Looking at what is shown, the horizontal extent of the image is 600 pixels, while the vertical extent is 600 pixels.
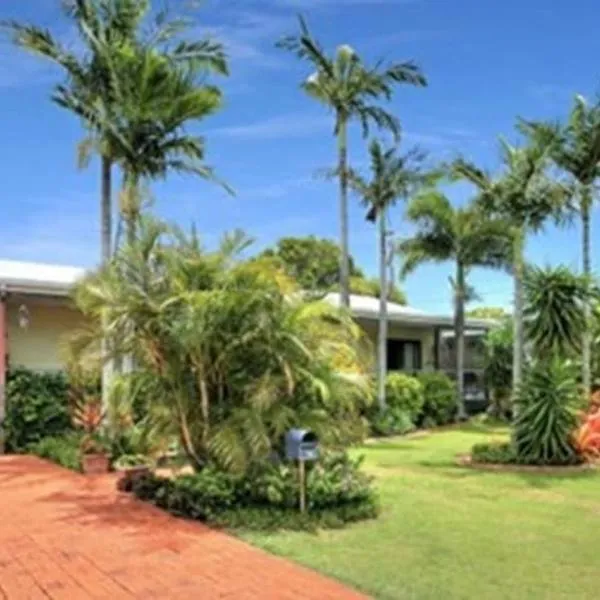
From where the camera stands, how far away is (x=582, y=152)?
58.9 ft

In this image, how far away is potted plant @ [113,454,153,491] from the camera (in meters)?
12.6

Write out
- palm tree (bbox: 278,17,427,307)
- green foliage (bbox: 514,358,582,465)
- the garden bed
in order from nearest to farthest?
the garden bed, green foliage (bbox: 514,358,582,465), palm tree (bbox: 278,17,427,307)

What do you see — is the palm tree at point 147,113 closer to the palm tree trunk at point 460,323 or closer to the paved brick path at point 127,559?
the paved brick path at point 127,559

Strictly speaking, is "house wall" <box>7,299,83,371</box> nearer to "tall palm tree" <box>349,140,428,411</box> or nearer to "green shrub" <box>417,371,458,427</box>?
"tall palm tree" <box>349,140,428,411</box>

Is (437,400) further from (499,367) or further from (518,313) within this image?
(518,313)

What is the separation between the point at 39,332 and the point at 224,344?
1029 cm

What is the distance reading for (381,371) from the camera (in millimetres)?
22391

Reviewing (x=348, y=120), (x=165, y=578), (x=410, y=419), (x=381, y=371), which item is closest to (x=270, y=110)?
(x=348, y=120)

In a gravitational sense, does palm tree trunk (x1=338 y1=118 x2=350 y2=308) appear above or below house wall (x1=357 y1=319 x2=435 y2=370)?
above

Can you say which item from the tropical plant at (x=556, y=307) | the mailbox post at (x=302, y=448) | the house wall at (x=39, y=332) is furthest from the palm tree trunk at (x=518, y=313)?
the house wall at (x=39, y=332)

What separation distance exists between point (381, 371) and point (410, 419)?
2082mm

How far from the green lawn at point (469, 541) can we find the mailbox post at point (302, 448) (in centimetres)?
82

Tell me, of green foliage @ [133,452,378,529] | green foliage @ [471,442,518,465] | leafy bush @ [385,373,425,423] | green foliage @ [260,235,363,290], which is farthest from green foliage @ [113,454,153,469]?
green foliage @ [260,235,363,290]

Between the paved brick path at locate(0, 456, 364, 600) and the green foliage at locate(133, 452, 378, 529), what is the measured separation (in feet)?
1.12
